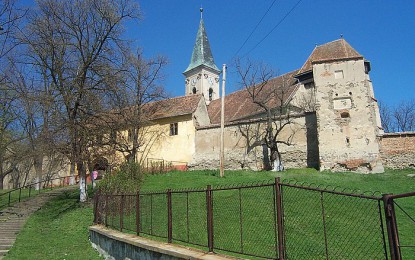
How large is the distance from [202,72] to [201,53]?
428cm

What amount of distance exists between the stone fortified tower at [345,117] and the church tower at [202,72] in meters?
35.3

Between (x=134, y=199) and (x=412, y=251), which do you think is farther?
(x=134, y=199)

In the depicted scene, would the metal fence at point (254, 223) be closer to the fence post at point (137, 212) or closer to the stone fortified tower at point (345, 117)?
the fence post at point (137, 212)

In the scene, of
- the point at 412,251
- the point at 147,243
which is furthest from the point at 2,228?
the point at 412,251

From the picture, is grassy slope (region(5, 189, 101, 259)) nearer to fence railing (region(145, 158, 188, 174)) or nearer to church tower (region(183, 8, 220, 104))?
fence railing (region(145, 158, 188, 174))

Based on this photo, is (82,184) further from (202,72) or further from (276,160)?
(202,72)

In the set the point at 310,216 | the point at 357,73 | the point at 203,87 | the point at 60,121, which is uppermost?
the point at 203,87

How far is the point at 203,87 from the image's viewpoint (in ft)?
194

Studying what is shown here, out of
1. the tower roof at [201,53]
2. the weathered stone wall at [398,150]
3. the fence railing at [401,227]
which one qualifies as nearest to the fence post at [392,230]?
the fence railing at [401,227]

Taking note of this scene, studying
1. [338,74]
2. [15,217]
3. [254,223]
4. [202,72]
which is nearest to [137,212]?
[254,223]

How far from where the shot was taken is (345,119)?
957 inches

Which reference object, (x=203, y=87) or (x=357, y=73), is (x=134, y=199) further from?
(x=203, y=87)

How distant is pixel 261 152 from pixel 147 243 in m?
21.5

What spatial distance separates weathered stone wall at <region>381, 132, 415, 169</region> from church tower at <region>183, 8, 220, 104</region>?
38324 millimetres
